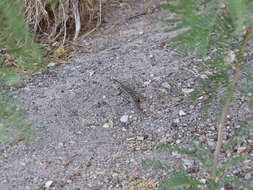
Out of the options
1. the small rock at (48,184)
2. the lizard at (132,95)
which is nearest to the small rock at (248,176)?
the lizard at (132,95)

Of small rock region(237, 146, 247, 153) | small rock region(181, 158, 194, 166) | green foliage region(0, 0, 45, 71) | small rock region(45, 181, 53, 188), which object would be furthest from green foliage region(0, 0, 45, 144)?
small rock region(237, 146, 247, 153)

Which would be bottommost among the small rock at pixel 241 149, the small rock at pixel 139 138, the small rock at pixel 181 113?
the small rock at pixel 241 149

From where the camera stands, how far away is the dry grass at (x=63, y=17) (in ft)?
8.18

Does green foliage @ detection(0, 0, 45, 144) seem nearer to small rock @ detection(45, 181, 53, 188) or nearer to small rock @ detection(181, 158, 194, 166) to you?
small rock @ detection(45, 181, 53, 188)

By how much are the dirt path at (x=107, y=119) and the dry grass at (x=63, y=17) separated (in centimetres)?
24

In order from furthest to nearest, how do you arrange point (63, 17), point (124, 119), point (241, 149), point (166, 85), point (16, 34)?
point (63, 17)
point (166, 85)
point (124, 119)
point (241, 149)
point (16, 34)

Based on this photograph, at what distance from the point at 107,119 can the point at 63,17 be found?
109 cm

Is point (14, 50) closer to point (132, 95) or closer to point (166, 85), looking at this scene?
point (132, 95)

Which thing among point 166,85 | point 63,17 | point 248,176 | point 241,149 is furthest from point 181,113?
point 63,17

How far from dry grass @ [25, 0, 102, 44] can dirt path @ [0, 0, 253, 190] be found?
245 millimetres

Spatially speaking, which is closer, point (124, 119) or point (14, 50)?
point (14, 50)

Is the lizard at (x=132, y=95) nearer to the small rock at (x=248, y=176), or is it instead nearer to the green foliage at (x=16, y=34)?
the small rock at (x=248, y=176)

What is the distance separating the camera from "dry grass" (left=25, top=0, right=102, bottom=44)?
249cm

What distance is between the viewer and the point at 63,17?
2.60m
